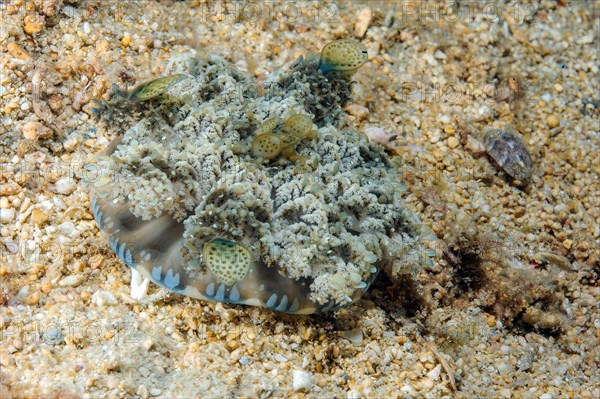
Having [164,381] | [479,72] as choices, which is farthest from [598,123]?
[164,381]

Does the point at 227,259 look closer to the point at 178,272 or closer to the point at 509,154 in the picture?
the point at 178,272

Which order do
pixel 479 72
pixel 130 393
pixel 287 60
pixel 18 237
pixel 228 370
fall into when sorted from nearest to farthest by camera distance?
pixel 130 393
pixel 228 370
pixel 18 237
pixel 287 60
pixel 479 72

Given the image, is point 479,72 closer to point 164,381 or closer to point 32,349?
point 164,381

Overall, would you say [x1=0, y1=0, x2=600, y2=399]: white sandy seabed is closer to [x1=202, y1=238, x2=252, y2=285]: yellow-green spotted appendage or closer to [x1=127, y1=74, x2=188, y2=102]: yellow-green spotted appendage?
[x1=202, y1=238, x2=252, y2=285]: yellow-green spotted appendage

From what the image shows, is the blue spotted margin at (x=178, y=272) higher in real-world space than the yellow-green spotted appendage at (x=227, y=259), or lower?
lower

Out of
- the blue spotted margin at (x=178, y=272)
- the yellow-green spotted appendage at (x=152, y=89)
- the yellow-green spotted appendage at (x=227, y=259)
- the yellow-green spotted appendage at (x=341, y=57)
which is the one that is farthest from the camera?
the yellow-green spotted appendage at (x=341, y=57)

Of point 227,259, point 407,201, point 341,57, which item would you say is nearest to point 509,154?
point 407,201


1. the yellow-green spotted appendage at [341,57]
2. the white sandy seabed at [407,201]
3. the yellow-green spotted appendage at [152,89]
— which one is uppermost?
the yellow-green spotted appendage at [341,57]

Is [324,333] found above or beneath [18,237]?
beneath

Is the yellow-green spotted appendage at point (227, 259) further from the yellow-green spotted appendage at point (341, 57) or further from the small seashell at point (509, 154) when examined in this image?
the small seashell at point (509, 154)

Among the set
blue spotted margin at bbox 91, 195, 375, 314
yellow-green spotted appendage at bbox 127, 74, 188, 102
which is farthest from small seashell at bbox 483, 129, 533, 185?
yellow-green spotted appendage at bbox 127, 74, 188, 102

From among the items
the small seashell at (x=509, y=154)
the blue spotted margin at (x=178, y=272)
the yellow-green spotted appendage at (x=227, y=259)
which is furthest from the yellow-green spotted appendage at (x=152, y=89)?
the small seashell at (x=509, y=154)
